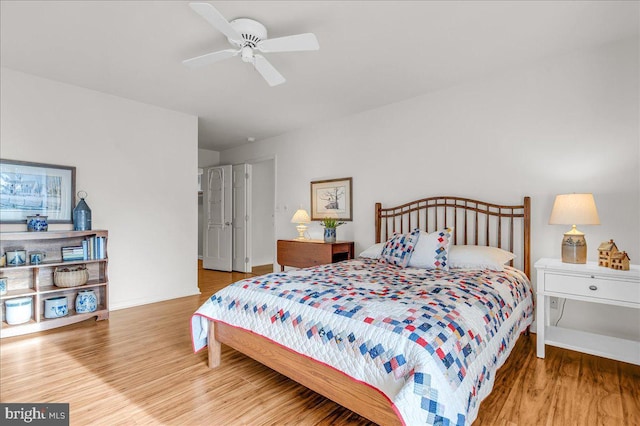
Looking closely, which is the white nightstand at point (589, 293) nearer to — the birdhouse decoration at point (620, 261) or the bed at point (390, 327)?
the birdhouse decoration at point (620, 261)

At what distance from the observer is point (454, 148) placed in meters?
3.37

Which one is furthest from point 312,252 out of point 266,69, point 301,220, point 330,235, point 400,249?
point 266,69

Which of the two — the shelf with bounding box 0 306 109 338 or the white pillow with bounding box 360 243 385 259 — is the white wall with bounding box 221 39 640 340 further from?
the shelf with bounding box 0 306 109 338

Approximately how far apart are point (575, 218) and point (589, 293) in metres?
0.52

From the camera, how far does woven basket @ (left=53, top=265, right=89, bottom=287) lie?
3.08 metres

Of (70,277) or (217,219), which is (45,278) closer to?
(70,277)

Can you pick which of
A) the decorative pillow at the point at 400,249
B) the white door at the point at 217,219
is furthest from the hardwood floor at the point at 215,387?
the white door at the point at 217,219

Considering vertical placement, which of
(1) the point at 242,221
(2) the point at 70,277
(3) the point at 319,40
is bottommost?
(2) the point at 70,277

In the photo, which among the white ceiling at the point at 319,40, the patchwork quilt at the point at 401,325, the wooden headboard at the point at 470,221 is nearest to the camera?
the patchwork quilt at the point at 401,325

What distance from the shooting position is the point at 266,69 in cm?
248

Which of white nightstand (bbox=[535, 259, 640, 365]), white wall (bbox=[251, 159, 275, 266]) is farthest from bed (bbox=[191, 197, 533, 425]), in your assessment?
white wall (bbox=[251, 159, 275, 266])

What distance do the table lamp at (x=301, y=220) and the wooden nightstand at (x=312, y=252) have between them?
28cm

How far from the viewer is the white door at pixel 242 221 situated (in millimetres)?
5824

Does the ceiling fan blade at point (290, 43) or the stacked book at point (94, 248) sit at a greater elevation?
the ceiling fan blade at point (290, 43)
